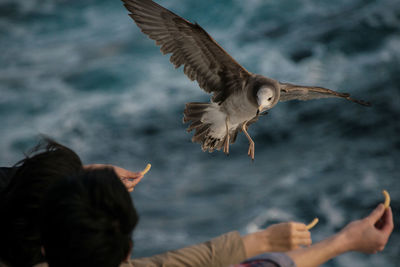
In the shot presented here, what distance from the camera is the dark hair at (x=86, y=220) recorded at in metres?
0.66

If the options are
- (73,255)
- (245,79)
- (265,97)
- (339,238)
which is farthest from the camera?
(245,79)

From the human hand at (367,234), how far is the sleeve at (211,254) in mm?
236

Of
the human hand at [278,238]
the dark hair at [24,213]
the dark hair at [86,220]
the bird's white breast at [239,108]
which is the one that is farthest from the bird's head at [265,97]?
the dark hair at [86,220]

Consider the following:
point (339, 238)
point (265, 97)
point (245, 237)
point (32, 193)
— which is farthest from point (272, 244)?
point (265, 97)

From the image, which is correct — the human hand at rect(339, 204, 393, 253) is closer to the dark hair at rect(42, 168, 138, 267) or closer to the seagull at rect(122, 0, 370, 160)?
the dark hair at rect(42, 168, 138, 267)

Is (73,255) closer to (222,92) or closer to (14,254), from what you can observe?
(14,254)

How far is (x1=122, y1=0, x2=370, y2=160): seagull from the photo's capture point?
2.30 meters

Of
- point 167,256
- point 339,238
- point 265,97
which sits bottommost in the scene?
point 167,256

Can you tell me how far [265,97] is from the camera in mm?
2244

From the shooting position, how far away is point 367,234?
0.87 meters

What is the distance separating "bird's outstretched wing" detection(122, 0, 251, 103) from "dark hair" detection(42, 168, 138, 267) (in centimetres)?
164

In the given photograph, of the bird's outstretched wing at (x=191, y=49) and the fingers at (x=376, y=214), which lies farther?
the bird's outstretched wing at (x=191, y=49)

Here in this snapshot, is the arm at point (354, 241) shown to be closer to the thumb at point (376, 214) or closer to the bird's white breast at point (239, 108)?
the thumb at point (376, 214)

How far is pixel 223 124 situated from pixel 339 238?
176 cm
